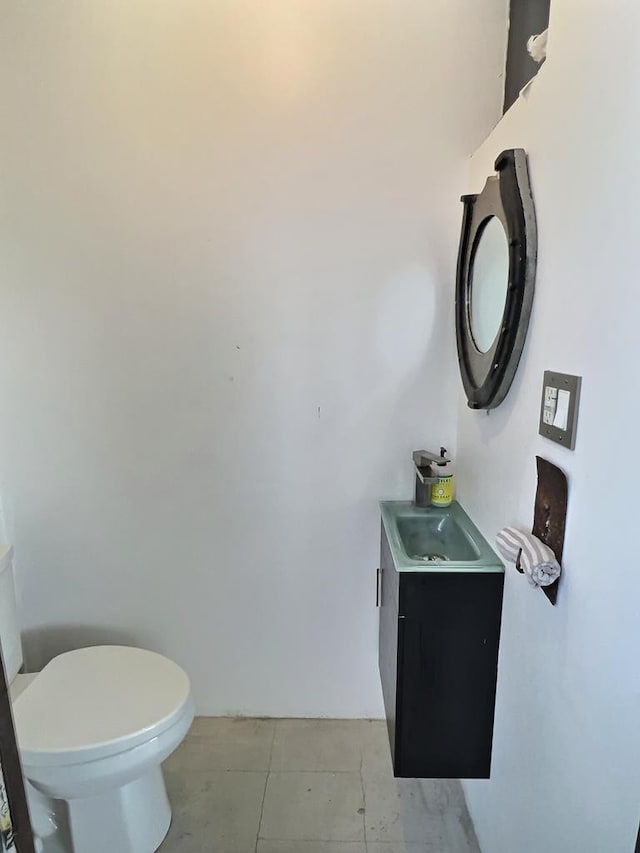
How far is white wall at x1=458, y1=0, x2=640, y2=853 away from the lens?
71cm

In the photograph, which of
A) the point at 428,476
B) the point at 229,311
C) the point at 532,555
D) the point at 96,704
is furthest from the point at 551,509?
the point at 96,704

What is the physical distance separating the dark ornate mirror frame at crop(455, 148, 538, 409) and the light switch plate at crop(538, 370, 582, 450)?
0.54 feet

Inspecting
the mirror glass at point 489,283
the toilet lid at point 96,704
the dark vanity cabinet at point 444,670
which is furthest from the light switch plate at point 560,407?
the toilet lid at point 96,704

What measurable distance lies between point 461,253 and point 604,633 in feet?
3.56

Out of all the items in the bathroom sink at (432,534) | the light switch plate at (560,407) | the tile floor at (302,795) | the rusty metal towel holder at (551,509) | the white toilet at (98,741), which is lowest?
the tile floor at (302,795)

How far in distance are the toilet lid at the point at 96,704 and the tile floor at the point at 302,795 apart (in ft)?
1.48

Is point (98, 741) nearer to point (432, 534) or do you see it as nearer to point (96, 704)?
point (96, 704)

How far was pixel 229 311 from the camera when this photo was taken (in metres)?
1.60

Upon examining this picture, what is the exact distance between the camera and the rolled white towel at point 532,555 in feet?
2.95

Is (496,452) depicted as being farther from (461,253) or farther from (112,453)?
(112,453)

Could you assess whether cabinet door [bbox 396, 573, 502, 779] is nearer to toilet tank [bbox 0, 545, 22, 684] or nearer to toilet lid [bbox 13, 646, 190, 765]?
toilet lid [bbox 13, 646, 190, 765]

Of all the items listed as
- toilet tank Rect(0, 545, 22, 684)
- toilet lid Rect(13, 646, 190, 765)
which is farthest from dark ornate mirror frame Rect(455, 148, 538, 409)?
toilet tank Rect(0, 545, 22, 684)

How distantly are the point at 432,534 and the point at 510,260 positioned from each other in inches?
34.8

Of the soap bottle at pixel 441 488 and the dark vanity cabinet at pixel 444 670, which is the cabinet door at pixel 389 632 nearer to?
the dark vanity cabinet at pixel 444 670
